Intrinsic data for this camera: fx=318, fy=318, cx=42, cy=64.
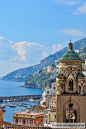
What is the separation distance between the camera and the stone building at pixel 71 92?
31.1 metres

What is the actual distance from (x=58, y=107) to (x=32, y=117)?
67.4ft

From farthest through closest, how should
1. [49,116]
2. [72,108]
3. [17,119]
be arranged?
[49,116], [17,119], [72,108]

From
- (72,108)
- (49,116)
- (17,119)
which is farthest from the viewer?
(49,116)

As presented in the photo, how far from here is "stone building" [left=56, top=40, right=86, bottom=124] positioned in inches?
1225

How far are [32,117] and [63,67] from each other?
21337 mm

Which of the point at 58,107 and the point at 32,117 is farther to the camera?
the point at 32,117

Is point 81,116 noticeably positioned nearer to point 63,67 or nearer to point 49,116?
point 63,67

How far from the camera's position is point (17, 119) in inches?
2002

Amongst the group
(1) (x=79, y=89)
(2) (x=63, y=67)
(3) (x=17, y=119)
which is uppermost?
(2) (x=63, y=67)

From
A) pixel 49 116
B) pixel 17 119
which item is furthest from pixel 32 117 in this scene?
pixel 49 116

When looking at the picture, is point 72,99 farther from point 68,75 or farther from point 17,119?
point 17,119

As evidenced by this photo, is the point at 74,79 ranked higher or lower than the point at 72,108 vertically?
higher

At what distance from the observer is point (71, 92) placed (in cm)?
3139

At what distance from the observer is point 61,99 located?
31188 mm
